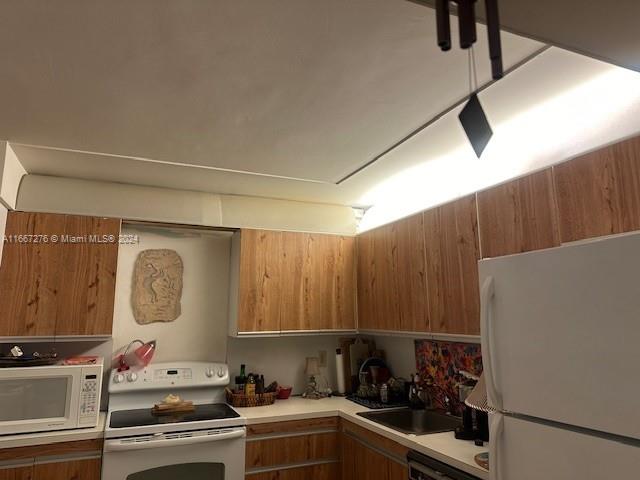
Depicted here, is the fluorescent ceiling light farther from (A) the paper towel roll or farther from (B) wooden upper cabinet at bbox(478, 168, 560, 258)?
(A) the paper towel roll

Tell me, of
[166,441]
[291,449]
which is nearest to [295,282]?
[291,449]

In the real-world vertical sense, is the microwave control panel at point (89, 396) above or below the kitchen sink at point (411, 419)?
above

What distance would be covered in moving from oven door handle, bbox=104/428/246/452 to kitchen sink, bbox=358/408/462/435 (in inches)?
32.0

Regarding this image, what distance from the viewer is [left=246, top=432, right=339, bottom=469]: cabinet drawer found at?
2.59 metres

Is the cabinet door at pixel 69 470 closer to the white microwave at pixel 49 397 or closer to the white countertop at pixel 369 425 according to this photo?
the white microwave at pixel 49 397

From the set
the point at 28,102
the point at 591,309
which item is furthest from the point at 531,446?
the point at 28,102

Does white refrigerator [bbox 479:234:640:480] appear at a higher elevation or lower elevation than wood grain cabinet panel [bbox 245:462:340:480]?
higher

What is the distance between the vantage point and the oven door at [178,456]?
2.26 meters

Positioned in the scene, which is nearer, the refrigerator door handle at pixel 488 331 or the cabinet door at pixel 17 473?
the refrigerator door handle at pixel 488 331

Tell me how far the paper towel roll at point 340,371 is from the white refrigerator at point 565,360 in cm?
193

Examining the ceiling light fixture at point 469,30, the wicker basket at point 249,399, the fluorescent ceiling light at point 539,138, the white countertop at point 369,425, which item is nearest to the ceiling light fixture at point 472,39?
the ceiling light fixture at point 469,30

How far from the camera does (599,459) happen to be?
116 cm

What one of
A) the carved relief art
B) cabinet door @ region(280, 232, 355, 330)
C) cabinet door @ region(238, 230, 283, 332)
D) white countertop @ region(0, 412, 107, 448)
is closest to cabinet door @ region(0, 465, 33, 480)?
white countertop @ region(0, 412, 107, 448)

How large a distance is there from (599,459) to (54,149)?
2.71 meters
